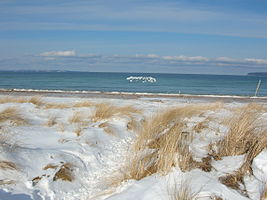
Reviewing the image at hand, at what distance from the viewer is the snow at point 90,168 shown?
360cm

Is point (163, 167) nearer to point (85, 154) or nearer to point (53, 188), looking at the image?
point (53, 188)

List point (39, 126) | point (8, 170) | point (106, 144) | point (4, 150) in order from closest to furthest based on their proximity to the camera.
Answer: point (8, 170)
point (4, 150)
point (106, 144)
point (39, 126)

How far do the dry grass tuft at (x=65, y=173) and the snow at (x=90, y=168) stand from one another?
0.05 m

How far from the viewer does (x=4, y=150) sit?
15.1 ft

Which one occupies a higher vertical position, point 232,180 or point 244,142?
point 244,142

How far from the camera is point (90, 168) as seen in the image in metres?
5.10

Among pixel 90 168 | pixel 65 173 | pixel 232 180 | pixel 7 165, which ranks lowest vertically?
pixel 90 168

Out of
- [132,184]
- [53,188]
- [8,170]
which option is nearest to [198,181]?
[132,184]

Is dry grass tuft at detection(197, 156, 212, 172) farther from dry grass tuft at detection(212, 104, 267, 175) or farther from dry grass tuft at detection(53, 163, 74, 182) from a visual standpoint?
dry grass tuft at detection(53, 163, 74, 182)

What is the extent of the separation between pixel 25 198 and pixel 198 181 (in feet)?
6.59

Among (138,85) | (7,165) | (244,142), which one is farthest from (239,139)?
(138,85)

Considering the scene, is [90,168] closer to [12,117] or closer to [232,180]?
[232,180]

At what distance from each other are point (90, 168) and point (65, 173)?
0.64 metres

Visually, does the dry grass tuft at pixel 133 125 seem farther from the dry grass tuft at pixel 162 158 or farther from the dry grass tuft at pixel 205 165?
the dry grass tuft at pixel 205 165
